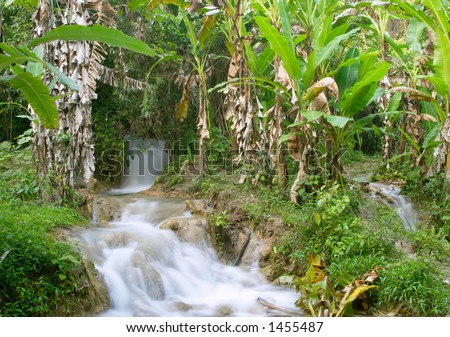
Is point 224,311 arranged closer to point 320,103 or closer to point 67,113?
point 320,103

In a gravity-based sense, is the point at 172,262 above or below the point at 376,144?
below

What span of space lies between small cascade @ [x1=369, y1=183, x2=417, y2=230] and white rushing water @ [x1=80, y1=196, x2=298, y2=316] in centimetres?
271

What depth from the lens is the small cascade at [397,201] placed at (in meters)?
6.99

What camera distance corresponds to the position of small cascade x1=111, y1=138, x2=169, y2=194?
11102mm

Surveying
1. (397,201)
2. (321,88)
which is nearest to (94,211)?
(321,88)

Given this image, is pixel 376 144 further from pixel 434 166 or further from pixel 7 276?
pixel 7 276

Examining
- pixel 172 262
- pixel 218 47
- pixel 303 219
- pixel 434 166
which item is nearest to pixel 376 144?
pixel 218 47

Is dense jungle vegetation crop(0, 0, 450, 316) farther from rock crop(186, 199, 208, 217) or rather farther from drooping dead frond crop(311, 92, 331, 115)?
rock crop(186, 199, 208, 217)

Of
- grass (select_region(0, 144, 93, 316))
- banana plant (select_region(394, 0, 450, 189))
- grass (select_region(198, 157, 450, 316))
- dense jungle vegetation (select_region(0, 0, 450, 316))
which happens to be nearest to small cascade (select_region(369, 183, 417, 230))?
dense jungle vegetation (select_region(0, 0, 450, 316))

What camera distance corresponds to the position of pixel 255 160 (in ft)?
24.9

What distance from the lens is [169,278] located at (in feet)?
18.4

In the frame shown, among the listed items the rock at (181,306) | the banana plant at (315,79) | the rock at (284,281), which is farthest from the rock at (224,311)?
the banana plant at (315,79)

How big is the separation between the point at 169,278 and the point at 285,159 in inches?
111

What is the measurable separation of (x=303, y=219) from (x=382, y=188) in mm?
2894
